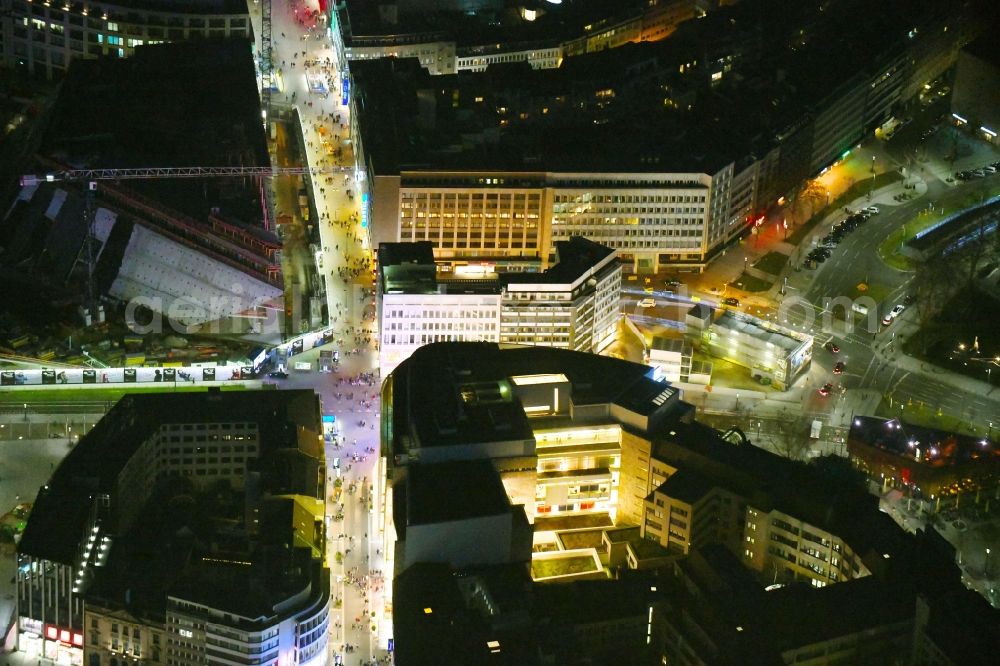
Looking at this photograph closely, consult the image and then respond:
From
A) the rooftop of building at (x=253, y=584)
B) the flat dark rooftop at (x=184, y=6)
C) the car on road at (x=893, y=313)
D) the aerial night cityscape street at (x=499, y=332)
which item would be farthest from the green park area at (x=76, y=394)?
the flat dark rooftop at (x=184, y=6)

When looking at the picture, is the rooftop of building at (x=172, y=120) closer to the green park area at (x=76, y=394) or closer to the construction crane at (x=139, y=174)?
the construction crane at (x=139, y=174)

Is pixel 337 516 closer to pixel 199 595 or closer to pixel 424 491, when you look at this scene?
pixel 424 491

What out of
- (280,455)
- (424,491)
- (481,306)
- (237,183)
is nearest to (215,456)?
(280,455)

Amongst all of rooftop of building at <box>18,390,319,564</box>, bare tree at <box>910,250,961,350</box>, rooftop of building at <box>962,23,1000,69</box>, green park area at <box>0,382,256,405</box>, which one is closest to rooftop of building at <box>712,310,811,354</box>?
bare tree at <box>910,250,961,350</box>

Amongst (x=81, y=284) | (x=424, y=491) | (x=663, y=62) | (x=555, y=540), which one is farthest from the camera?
(x=663, y=62)

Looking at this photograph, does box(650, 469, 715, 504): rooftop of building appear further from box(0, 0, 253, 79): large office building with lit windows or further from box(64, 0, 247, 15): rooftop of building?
box(64, 0, 247, 15): rooftop of building
